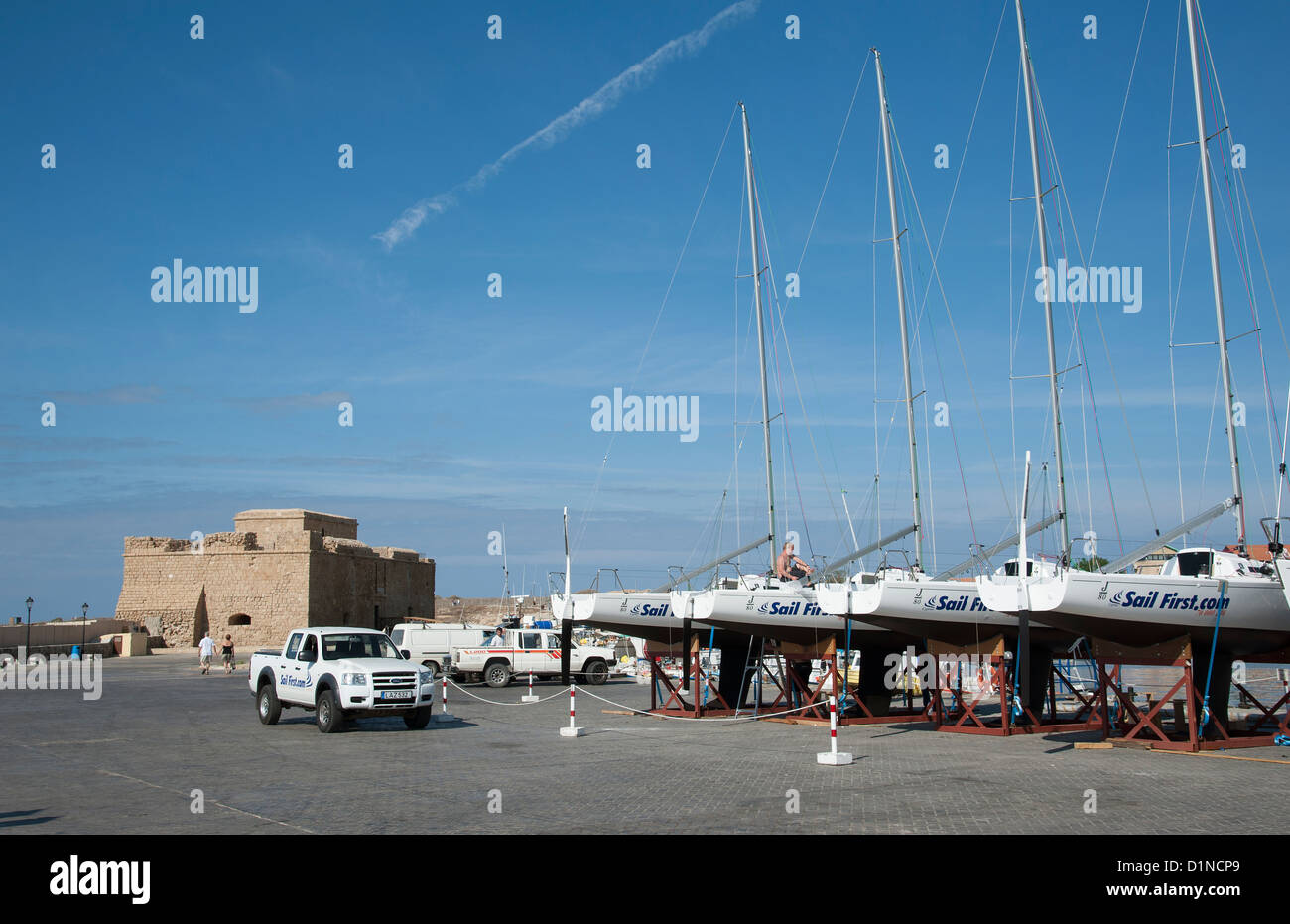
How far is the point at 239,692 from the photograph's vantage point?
29609mm

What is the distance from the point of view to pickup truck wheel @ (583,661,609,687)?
35.1 m

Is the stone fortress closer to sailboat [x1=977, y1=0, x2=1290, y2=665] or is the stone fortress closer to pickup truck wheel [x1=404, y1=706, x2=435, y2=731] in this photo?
pickup truck wheel [x1=404, y1=706, x2=435, y2=731]

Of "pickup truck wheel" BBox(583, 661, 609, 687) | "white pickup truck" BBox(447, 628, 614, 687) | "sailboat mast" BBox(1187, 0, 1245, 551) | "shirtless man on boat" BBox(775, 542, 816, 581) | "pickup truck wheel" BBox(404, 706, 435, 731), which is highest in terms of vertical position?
"sailboat mast" BBox(1187, 0, 1245, 551)

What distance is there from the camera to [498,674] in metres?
33.3

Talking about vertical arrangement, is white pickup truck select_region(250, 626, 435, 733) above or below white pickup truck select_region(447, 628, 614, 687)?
above

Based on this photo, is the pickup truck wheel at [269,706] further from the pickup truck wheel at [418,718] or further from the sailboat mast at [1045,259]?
the sailboat mast at [1045,259]

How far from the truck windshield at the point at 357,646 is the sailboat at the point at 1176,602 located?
35.1ft

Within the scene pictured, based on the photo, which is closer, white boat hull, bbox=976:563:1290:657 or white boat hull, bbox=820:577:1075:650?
white boat hull, bbox=976:563:1290:657

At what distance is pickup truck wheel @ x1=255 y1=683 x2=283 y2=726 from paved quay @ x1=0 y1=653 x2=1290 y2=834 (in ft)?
0.77

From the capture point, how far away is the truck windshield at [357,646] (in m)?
19.7

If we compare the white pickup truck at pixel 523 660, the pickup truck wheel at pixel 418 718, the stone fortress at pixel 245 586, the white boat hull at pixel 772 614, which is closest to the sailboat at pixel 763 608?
the white boat hull at pixel 772 614

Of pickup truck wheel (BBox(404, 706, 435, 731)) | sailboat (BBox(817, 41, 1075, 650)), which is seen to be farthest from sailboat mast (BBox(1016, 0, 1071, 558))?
pickup truck wheel (BBox(404, 706, 435, 731))

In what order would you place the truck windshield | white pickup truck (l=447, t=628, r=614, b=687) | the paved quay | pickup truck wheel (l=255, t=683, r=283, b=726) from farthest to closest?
white pickup truck (l=447, t=628, r=614, b=687) → pickup truck wheel (l=255, t=683, r=283, b=726) → the truck windshield → the paved quay
